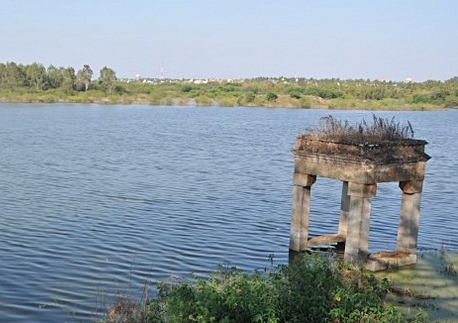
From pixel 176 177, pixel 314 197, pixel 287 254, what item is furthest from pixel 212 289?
pixel 176 177

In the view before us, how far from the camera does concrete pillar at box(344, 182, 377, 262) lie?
14.4 m

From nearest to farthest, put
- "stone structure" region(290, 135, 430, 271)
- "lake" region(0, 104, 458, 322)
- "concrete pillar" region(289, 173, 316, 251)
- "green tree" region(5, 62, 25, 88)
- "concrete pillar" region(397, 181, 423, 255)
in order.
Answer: "stone structure" region(290, 135, 430, 271) < "lake" region(0, 104, 458, 322) < "concrete pillar" region(397, 181, 423, 255) < "concrete pillar" region(289, 173, 316, 251) < "green tree" region(5, 62, 25, 88)

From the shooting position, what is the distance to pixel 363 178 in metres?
14.3

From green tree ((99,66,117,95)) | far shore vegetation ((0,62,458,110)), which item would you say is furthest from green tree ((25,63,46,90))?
green tree ((99,66,117,95))

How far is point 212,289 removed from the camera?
9805 mm

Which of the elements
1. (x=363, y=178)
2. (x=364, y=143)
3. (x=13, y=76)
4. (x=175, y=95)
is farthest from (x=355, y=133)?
(x=13, y=76)

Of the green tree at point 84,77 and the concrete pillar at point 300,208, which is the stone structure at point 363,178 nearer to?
the concrete pillar at point 300,208

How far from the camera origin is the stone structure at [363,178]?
14375 millimetres

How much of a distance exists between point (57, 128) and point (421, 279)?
1921 inches

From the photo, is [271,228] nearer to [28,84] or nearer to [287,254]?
[287,254]

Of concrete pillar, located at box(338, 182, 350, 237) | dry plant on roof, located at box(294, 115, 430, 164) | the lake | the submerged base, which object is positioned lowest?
the lake

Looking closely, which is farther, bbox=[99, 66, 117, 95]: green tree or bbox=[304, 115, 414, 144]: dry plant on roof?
bbox=[99, 66, 117, 95]: green tree

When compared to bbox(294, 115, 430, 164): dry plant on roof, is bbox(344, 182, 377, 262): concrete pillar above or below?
below

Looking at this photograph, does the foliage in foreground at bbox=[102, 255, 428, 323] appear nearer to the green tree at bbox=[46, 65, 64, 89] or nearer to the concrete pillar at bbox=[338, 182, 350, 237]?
the concrete pillar at bbox=[338, 182, 350, 237]
